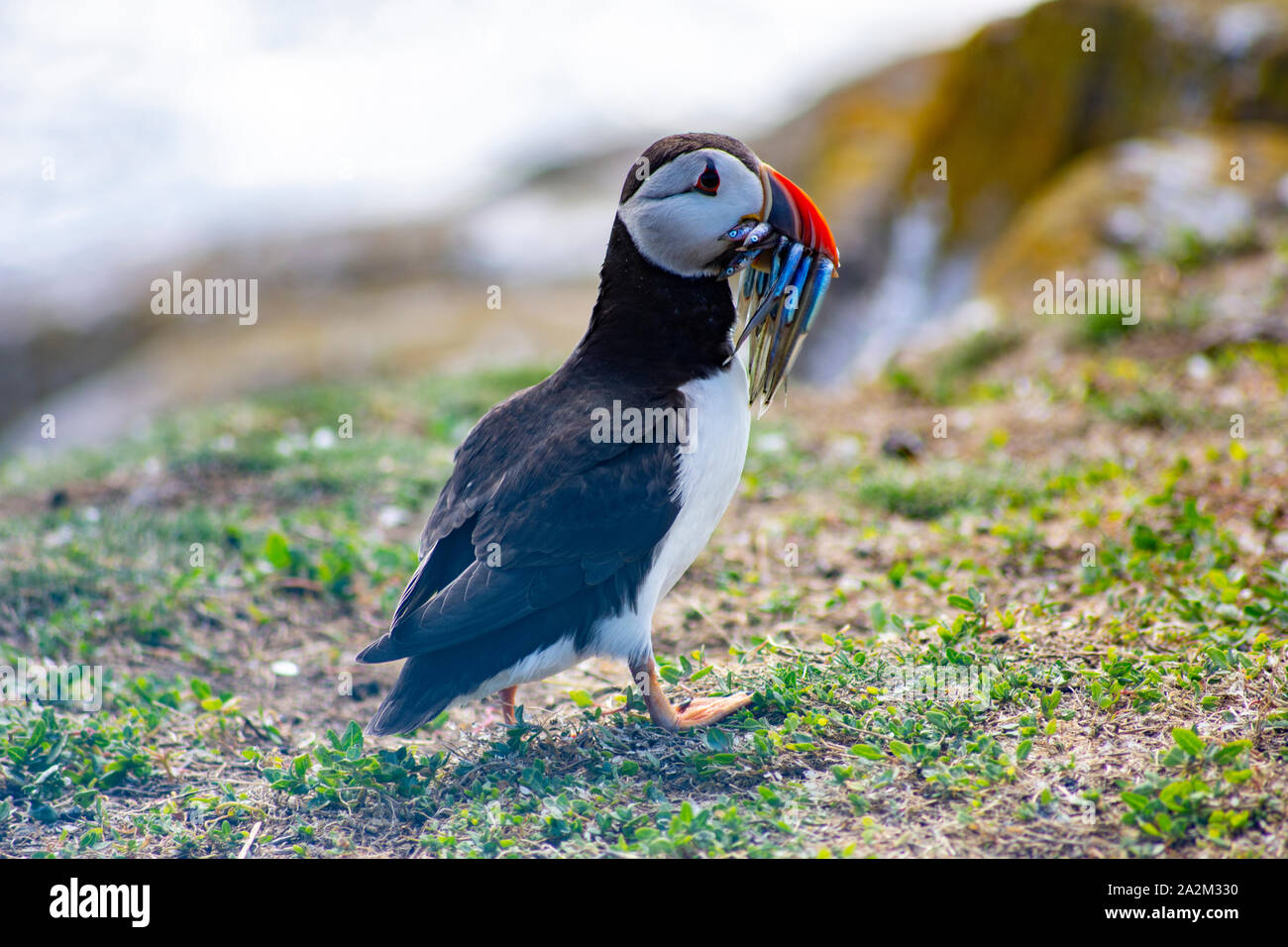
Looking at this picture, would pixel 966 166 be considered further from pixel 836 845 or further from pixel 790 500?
pixel 836 845

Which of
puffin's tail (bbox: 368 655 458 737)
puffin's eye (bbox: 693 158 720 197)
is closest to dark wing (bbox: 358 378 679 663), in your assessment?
puffin's tail (bbox: 368 655 458 737)

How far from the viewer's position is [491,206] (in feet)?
71.2

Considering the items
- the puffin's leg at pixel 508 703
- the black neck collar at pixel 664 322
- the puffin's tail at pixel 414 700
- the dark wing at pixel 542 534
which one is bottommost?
the puffin's leg at pixel 508 703

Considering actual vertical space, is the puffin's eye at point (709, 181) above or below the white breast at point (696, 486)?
above

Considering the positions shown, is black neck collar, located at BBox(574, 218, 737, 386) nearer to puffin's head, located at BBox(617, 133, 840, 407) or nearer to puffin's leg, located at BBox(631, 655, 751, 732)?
puffin's head, located at BBox(617, 133, 840, 407)

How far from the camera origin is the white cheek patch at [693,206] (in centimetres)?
389

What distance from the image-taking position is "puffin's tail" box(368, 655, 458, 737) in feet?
12.1

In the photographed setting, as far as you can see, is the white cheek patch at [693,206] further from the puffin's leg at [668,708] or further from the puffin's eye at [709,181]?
the puffin's leg at [668,708]

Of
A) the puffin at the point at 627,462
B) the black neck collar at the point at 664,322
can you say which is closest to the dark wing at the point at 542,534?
the puffin at the point at 627,462

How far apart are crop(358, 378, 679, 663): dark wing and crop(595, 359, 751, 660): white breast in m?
0.07

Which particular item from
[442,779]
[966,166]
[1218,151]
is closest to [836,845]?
[442,779]

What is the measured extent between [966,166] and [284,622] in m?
9.31

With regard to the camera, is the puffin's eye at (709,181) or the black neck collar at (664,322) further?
the black neck collar at (664,322)

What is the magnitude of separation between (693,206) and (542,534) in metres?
1.22
